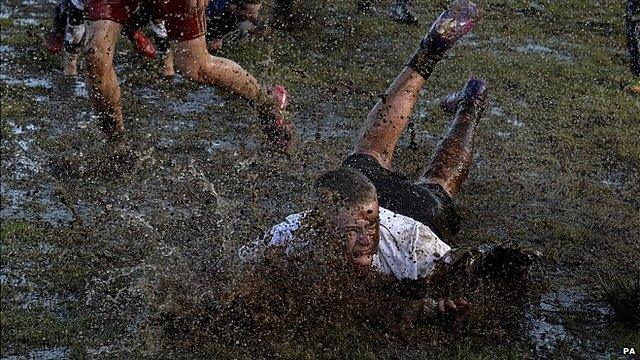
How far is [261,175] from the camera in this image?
19.4ft

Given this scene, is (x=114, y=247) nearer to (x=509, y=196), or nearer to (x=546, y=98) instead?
(x=509, y=196)

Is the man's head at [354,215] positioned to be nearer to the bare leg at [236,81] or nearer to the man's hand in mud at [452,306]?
the man's hand in mud at [452,306]

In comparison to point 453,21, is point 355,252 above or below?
below

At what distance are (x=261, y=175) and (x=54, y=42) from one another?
2739 mm

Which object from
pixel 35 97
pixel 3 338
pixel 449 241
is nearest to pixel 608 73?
pixel 449 241

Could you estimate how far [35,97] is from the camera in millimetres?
7000

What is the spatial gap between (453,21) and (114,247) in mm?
2477

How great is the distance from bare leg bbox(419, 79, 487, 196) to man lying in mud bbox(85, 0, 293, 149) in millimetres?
1295

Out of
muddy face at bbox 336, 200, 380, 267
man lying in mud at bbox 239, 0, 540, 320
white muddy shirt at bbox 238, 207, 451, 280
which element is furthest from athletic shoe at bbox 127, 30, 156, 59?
muddy face at bbox 336, 200, 380, 267

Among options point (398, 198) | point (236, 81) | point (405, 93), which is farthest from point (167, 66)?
point (398, 198)

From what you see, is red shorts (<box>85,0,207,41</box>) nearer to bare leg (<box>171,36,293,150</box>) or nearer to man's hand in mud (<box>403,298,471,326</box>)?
bare leg (<box>171,36,293,150</box>)

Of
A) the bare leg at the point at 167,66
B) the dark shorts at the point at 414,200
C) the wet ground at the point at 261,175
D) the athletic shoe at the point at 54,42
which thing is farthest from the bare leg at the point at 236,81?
the athletic shoe at the point at 54,42

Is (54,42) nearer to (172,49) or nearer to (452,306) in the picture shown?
(172,49)

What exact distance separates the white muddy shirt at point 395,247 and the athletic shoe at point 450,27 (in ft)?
5.18
